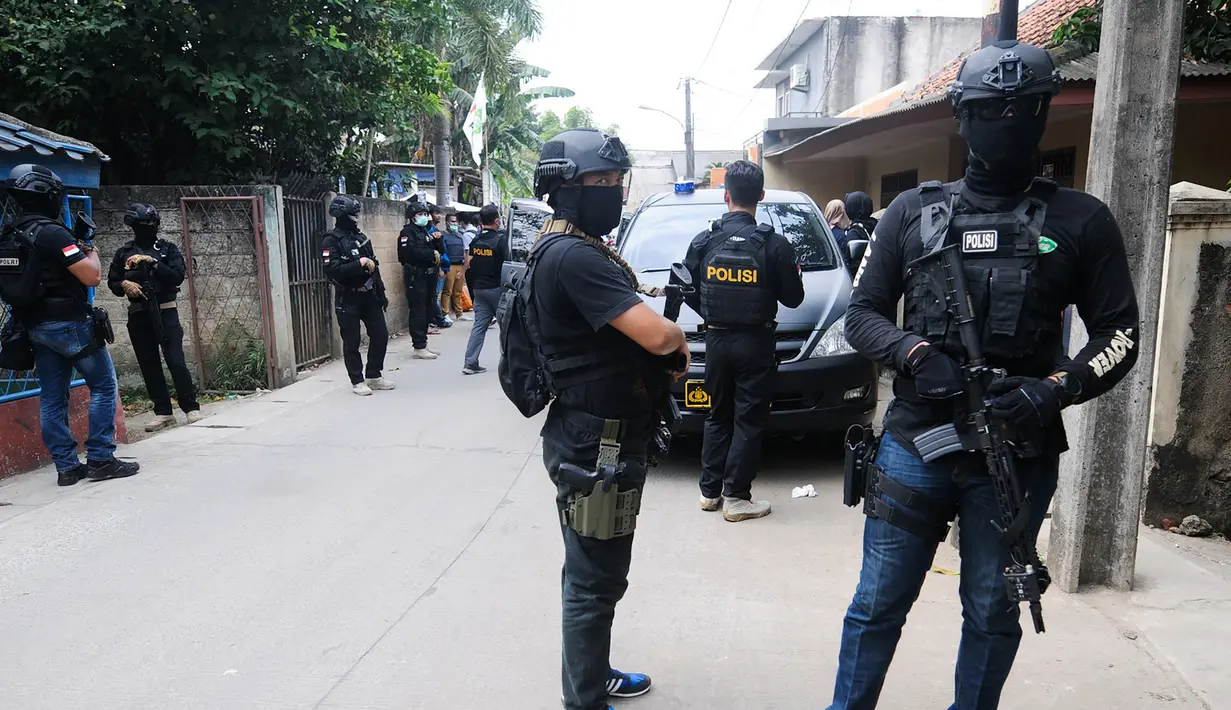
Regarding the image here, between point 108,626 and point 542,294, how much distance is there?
2.56 meters

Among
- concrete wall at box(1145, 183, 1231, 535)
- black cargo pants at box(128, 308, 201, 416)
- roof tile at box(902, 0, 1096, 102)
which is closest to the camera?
concrete wall at box(1145, 183, 1231, 535)

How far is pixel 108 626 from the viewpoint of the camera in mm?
3568

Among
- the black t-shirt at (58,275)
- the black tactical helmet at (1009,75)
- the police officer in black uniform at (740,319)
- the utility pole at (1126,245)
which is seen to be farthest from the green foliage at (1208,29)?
the black t-shirt at (58,275)

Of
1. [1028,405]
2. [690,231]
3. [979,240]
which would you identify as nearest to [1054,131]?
[690,231]

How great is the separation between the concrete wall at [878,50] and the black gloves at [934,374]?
25.4 m

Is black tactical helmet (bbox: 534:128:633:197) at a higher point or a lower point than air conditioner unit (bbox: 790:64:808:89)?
lower

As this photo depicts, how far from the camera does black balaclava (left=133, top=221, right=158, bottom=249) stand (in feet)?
21.9

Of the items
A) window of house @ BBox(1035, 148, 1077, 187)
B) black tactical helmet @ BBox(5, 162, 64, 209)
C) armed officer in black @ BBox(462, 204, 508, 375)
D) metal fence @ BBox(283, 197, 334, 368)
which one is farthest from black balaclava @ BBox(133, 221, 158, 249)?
window of house @ BBox(1035, 148, 1077, 187)

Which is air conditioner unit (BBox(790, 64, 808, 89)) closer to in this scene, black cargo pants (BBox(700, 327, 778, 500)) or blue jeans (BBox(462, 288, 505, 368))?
blue jeans (BBox(462, 288, 505, 368))

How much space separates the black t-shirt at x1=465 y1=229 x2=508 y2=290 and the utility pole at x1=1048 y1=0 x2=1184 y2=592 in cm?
643

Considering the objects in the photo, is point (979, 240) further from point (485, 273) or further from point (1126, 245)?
point (485, 273)

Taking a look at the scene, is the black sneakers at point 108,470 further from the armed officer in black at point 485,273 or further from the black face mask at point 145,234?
the armed officer in black at point 485,273

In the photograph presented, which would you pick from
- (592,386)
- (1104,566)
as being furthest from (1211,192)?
(592,386)

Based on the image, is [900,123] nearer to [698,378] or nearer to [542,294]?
[698,378]
